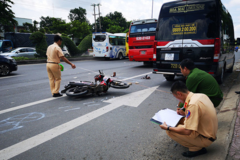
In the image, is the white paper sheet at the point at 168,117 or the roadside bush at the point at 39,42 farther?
the roadside bush at the point at 39,42

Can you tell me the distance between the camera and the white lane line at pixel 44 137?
8.78 feet

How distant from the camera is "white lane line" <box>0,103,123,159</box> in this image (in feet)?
8.78

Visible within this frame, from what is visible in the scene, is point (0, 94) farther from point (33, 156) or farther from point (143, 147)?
point (143, 147)

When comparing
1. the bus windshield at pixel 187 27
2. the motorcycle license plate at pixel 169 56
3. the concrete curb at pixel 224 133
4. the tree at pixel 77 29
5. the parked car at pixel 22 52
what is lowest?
the concrete curb at pixel 224 133

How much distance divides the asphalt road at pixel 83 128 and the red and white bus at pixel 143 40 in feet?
22.2

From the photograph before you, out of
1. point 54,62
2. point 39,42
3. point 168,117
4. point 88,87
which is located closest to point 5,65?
point 54,62

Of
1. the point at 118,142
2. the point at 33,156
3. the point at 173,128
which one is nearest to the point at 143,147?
the point at 118,142

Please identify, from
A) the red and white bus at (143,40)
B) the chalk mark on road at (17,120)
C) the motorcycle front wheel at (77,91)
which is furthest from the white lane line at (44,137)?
the red and white bus at (143,40)

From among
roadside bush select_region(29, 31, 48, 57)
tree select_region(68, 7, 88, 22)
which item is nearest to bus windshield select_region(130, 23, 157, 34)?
roadside bush select_region(29, 31, 48, 57)

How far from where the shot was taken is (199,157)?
243cm

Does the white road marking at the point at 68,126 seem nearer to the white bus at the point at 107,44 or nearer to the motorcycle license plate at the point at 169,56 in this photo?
the motorcycle license plate at the point at 169,56

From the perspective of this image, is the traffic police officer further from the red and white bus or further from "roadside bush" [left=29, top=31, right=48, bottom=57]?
"roadside bush" [left=29, top=31, right=48, bottom=57]

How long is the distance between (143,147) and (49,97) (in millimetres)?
3720

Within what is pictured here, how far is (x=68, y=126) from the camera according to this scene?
347cm
